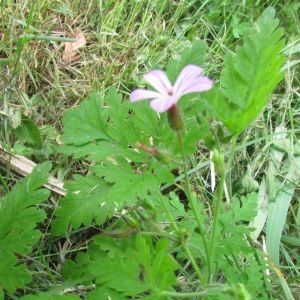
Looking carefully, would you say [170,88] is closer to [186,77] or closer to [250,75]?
[186,77]

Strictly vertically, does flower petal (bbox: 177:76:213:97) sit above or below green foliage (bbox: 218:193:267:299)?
above

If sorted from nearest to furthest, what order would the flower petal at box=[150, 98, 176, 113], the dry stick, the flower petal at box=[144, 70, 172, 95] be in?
the flower petal at box=[150, 98, 176, 113] < the flower petal at box=[144, 70, 172, 95] < the dry stick

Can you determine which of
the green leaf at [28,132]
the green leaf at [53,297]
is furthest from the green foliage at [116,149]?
the green leaf at [28,132]

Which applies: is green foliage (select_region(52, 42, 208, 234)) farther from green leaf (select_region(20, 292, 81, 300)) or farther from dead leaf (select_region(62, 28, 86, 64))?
dead leaf (select_region(62, 28, 86, 64))

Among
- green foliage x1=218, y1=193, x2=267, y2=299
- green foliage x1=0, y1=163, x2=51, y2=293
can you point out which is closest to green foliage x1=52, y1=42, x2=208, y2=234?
green foliage x1=0, y1=163, x2=51, y2=293

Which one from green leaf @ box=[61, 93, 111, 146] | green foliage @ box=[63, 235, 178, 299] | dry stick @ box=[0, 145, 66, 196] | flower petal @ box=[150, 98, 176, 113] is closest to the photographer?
flower petal @ box=[150, 98, 176, 113]

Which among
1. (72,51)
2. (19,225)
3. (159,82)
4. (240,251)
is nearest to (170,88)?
(159,82)
